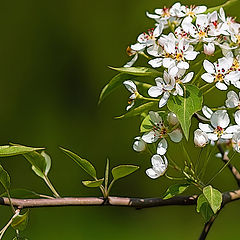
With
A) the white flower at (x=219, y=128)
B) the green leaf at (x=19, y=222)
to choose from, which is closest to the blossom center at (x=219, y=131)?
the white flower at (x=219, y=128)

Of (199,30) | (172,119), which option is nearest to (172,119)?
(172,119)

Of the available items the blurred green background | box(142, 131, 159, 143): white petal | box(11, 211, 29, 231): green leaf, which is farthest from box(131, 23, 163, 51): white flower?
the blurred green background

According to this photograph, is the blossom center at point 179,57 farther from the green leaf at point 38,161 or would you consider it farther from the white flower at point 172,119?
the green leaf at point 38,161

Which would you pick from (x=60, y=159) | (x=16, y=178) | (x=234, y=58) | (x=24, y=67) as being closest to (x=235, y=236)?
(x=60, y=159)

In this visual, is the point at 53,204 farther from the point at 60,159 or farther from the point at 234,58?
the point at 60,159

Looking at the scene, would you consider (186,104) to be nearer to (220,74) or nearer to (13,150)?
(220,74)
